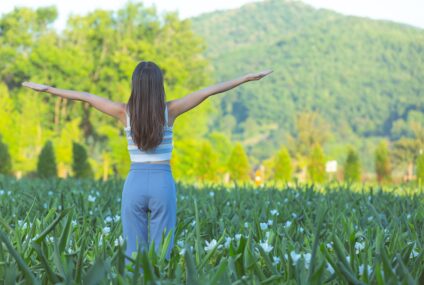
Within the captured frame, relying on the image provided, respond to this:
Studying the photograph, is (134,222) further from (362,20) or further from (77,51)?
(362,20)

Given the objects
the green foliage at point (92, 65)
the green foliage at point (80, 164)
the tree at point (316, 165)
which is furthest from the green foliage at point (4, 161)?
the tree at point (316, 165)

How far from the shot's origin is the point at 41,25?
50.1m

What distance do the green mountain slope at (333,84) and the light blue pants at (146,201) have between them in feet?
252

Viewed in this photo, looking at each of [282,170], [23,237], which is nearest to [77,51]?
[282,170]

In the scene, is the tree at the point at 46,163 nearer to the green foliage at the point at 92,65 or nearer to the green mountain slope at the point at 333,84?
the green foliage at the point at 92,65

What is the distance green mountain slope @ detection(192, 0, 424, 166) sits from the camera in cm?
8306

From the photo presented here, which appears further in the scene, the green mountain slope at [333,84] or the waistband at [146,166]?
the green mountain slope at [333,84]

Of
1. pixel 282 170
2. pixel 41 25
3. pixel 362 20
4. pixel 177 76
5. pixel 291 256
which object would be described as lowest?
pixel 282 170

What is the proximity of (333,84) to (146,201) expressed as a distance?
9078 cm

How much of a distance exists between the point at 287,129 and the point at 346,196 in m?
75.2

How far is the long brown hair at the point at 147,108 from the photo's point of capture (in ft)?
11.3

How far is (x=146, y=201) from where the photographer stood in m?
3.45

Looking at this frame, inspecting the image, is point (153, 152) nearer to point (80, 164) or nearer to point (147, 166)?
point (147, 166)

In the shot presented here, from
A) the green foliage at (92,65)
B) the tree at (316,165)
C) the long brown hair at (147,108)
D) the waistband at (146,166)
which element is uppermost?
the green foliage at (92,65)
